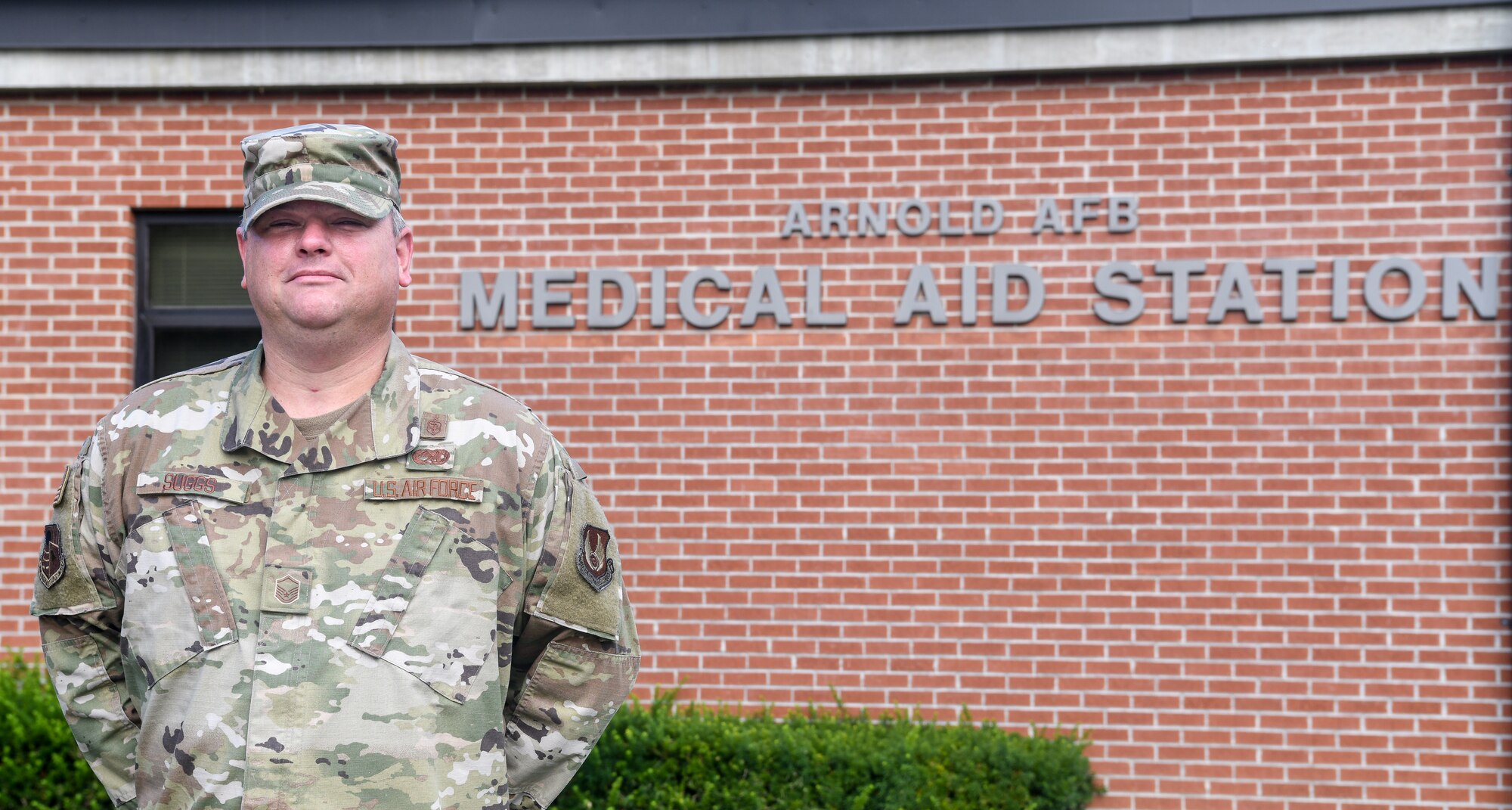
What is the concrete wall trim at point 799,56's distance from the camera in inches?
189

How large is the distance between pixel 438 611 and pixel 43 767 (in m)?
3.21

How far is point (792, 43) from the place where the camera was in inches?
198

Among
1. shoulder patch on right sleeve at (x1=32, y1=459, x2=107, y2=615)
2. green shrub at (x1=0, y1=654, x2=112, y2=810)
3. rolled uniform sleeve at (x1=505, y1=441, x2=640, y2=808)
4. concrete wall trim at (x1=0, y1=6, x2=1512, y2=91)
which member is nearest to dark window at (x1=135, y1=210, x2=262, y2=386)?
concrete wall trim at (x1=0, y1=6, x2=1512, y2=91)

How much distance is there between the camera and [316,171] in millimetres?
2135

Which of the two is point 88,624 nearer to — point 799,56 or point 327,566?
point 327,566

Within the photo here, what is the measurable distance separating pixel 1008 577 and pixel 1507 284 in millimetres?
2213

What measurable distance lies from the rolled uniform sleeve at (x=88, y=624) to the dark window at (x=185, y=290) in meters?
3.20

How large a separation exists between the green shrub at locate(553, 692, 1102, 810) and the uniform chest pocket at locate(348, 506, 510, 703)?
7.72 ft

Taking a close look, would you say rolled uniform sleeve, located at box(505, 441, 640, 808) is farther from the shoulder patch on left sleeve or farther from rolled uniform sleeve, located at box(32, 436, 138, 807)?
rolled uniform sleeve, located at box(32, 436, 138, 807)

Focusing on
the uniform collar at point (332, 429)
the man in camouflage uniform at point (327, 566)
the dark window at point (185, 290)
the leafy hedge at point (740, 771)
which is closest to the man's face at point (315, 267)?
the man in camouflage uniform at point (327, 566)

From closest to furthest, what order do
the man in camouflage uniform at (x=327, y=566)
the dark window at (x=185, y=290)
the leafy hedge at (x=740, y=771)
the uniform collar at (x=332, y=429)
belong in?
1. the man in camouflage uniform at (x=327, y=566)
2. the uniform collar at (x=332, y=429)
3. the leafy hedge at (x=740, y=771)
4. the dark window at (x=185, y=290)

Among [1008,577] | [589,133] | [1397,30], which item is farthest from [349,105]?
[1397,30]

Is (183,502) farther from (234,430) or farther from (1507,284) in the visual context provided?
(1507,284)

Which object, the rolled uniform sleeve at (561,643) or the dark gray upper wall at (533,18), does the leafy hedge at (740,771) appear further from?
the dark gray upper wall at (533,18)
